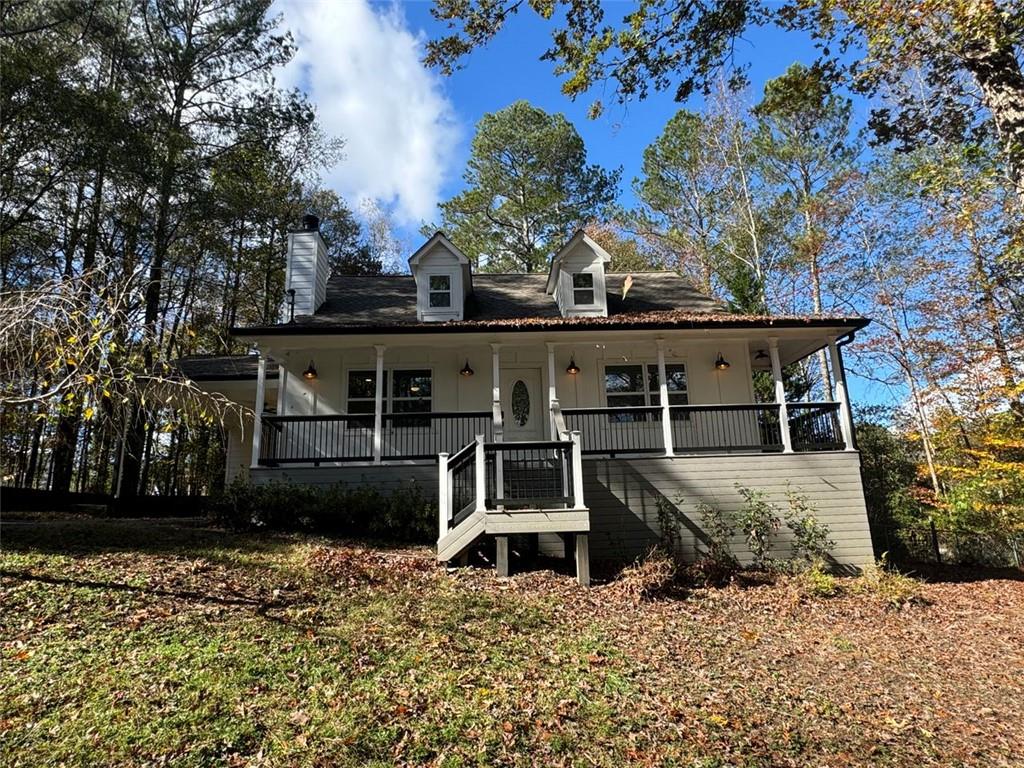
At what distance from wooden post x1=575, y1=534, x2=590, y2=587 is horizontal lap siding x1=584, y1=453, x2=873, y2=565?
5.21 feet

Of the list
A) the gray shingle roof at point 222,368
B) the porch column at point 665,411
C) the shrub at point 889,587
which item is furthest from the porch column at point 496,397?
the shrub at point 889,587

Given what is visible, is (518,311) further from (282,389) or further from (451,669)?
(451,669)

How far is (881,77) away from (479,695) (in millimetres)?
9290

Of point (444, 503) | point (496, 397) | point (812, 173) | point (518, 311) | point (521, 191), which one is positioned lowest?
point (444, 503)

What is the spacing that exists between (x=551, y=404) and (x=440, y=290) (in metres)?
3.91

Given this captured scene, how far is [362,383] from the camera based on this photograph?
478 inches

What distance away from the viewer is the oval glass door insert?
11883 mm

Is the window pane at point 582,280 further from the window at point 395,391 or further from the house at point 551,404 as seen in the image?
the window at point 395,391

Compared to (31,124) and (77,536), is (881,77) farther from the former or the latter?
(31,124)

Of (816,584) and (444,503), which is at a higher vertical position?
(444,503)

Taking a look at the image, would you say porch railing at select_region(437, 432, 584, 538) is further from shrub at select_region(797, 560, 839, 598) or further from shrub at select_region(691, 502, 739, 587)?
shrub at select_region(797, 560, 839, 598)

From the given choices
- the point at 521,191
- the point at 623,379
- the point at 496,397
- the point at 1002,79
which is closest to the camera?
the point at 1002,79

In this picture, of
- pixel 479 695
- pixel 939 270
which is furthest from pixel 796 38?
pixel 939 270

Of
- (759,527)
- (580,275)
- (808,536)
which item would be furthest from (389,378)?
(808,536)
